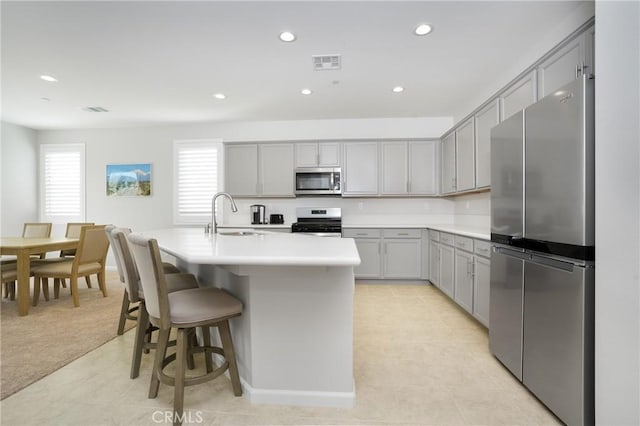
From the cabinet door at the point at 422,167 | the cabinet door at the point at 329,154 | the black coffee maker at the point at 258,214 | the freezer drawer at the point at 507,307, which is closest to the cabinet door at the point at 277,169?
the black coffee maker at the point at 258,214

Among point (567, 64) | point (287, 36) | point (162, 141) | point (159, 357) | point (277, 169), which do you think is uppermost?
point (287, 36)

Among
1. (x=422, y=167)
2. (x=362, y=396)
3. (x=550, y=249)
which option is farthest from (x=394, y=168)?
(x=362, y=396)

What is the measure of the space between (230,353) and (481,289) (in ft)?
7.48

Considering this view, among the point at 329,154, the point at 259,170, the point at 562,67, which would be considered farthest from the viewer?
the point at 259,170

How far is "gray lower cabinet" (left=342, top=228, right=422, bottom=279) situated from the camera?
4332mm

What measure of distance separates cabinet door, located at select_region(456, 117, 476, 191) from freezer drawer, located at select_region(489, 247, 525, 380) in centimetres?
159

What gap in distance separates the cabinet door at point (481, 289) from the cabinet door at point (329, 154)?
254cm

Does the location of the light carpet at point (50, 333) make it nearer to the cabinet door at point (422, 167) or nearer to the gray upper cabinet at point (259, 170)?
the gray upper cabinet at point (259, 170)

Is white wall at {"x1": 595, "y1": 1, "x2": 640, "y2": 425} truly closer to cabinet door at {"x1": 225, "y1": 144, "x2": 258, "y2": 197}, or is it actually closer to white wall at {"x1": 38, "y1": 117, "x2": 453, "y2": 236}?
white wall at {"x1": 38, "y1": 117, "x2": 453, "y2": 236}

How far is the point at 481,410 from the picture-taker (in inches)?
66.6

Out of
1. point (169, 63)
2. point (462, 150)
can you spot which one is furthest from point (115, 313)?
point (462, 150)

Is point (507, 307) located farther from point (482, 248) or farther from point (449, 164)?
point (449, 164)

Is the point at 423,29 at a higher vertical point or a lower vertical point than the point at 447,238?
higher

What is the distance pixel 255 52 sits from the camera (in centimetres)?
276
